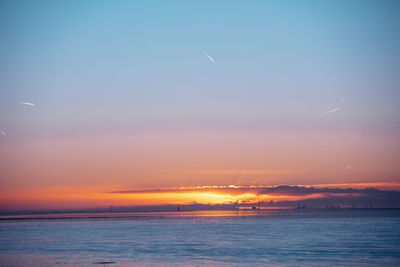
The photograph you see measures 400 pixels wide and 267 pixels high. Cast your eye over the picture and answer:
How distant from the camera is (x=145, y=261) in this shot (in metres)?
37.1

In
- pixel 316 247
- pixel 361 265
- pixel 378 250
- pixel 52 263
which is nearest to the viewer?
pixel 361 265

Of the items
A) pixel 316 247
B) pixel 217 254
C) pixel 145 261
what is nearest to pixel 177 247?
pixel 217 254

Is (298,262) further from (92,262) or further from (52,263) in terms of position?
(52,263)

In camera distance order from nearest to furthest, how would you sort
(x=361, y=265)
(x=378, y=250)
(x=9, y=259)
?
(x=361, y=265) → (x=9, y=259) → (x=378, y=250)

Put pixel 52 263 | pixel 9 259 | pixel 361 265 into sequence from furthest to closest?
pixel 9 259 → pixel 52 263 → pixel 361 265

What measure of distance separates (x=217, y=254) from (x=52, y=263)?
565 inches

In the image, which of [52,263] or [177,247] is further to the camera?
[177,247]

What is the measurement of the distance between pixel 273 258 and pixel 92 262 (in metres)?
15.0

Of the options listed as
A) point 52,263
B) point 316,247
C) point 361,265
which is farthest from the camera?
point 316,247

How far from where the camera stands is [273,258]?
37938mm

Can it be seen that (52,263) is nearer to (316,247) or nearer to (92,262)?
(92,262)

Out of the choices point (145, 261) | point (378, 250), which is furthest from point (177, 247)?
point (378, 250)

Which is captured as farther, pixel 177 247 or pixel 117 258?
pixel 177 247

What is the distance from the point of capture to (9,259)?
38.7 meters
